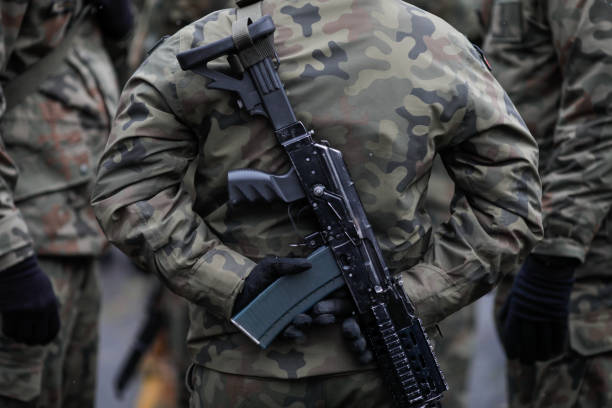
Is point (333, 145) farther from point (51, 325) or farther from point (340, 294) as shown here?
point (51, 325)

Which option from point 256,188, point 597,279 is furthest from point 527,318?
point 256,188

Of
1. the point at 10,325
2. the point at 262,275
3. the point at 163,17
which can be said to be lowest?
the point at 163,17

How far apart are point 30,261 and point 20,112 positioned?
0.58 metres

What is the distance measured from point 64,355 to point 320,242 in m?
1.42

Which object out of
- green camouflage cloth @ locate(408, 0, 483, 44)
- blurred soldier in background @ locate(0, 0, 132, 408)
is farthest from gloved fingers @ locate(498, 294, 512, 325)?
green camouflage cloth @ locate(408, 0, 483, 44)

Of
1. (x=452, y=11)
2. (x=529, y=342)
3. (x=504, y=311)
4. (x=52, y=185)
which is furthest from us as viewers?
(x=452, y=11)

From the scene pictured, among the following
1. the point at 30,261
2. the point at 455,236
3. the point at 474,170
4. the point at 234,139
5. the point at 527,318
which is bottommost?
the point at 527,318

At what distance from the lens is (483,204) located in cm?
231

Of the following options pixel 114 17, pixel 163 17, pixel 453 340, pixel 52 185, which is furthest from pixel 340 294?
pixel 163 17

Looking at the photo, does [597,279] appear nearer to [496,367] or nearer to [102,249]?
[102,249]

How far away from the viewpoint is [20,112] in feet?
10.0

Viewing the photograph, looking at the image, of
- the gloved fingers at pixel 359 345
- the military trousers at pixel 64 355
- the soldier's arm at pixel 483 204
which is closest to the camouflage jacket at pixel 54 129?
the military trousers at pixel 64 355

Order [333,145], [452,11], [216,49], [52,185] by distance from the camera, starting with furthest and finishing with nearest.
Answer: [452,11] → [52,185] → [333,145] → [216,49]

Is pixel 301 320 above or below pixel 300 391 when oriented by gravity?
above
